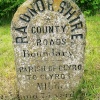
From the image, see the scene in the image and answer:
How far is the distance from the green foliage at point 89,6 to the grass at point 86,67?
13.0 inches

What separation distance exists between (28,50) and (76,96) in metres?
0.95

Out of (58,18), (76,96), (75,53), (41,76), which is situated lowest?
(76,96)

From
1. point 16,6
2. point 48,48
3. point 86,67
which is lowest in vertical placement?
point 86,67

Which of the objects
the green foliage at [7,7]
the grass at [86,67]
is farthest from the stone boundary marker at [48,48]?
the green foliage at [7,7]

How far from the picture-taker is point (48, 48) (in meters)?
4.39

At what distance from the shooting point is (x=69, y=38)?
14.2 feet

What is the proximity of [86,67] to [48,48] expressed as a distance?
1312 millimetres

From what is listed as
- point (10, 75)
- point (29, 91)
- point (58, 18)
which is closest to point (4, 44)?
point (10, 75)

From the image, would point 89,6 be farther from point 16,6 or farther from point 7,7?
point 7,7

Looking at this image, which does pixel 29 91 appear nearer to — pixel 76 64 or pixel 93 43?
pixel 76 64

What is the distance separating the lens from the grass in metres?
4.78

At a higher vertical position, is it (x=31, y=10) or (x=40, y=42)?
(x=31, y=10)

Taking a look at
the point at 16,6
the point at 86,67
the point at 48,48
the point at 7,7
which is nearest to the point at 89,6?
the point at 16,6

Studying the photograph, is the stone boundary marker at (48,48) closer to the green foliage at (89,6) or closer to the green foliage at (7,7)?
the green foliage at (7,7)
